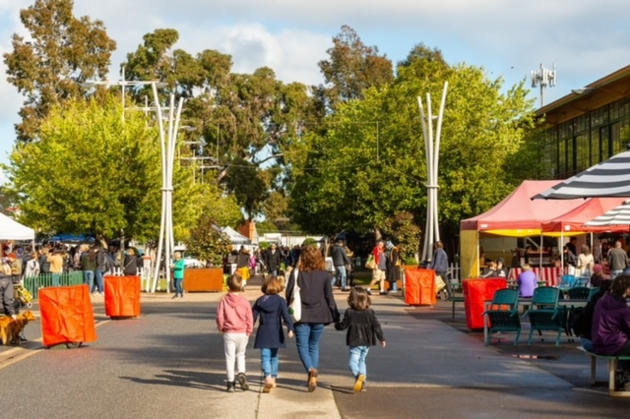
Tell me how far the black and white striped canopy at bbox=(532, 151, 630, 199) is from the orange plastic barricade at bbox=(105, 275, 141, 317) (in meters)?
Answer: 13.1

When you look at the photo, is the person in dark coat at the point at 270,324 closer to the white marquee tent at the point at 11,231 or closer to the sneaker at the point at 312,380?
the sneaker at the point at 312,380

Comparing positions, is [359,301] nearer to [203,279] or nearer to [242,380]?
[242,380]

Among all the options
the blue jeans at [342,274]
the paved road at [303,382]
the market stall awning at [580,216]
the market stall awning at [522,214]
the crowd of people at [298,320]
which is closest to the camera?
the paved road at [303,382]

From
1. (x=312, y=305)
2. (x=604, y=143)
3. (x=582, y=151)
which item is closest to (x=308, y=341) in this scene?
Result: (x=312, y=305)

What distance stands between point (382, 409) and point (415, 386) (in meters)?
1.86

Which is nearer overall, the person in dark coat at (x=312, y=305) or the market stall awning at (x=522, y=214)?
the person in dark coat at (x=312, y=305)

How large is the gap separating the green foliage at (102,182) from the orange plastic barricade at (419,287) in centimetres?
2104

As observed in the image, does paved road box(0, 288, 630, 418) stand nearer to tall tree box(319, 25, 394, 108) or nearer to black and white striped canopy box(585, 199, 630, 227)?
black and white striped canopy box(585, 199, 630, 227)

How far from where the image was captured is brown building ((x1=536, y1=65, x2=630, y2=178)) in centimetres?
4975

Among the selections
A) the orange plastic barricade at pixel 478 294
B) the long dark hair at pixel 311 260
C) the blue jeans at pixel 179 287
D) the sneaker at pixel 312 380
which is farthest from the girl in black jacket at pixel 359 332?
the blue jeans at pixel 179 287

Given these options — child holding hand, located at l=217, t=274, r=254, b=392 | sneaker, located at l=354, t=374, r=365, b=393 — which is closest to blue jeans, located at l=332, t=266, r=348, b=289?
child holding hand, located at l=217, t=274, r=254, b=392

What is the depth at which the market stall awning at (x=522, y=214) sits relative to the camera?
33.1 metres

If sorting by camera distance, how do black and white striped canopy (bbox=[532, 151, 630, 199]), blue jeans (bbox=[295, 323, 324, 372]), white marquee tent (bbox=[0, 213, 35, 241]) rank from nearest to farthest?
blue jeans (bbox=[295, 323, 324, 372])
black and white striped canopy (bbox=[532, 151, 630, 199])
white marquee tent (bbox=[0, 213, 35, 241])

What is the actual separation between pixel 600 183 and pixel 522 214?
19.6m
